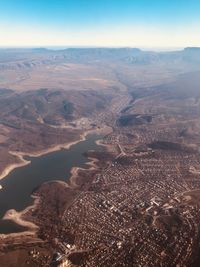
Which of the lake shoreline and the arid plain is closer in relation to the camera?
the arid plain

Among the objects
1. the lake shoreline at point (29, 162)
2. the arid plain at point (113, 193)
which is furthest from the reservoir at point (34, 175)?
the arid plain at point (113, 193)

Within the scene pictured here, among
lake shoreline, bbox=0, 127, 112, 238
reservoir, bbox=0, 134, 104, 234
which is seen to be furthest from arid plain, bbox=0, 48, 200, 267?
reservoir, bbox=0, 134, 104, 234

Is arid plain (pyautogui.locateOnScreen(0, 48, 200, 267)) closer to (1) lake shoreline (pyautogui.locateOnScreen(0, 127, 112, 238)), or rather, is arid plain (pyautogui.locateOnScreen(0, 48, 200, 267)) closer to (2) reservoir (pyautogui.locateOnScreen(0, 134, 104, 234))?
(1) lake shoreline (pyautogui.locateOnScreen(0, 127, 112, 238))

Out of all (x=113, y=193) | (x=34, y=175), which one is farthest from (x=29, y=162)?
(x=113, y=193)

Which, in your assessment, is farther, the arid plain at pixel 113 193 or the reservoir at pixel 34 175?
the reservoir at pixel 34 175

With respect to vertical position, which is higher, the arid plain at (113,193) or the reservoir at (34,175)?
the arid plain at (113,193)

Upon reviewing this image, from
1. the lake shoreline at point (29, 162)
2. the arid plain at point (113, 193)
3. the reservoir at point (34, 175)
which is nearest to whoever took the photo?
the arid plain at point (113, 193)

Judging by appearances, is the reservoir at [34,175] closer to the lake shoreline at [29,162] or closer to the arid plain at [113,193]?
the lake shoreline at [29,162]

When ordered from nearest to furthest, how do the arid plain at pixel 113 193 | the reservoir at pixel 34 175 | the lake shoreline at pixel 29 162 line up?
the arid plain at pixel 113 193, the lake shoreline at pixel 29 162, the reservoir at pixel 34 175

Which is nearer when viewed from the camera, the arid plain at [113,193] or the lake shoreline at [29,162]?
the arid plain at [113,193]
